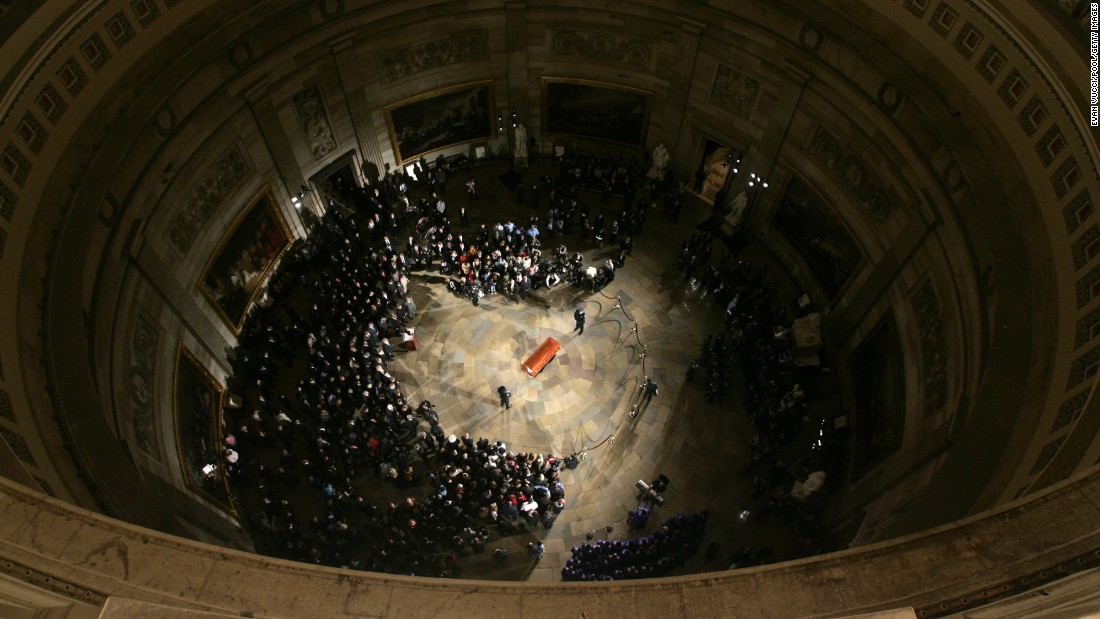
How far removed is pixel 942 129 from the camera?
13.8 meters

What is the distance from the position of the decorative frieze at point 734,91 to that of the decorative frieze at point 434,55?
7.32 m

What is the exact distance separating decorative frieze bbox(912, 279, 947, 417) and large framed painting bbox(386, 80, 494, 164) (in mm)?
14529

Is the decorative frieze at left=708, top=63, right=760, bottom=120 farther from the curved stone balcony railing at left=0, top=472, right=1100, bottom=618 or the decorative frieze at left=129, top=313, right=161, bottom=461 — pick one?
the decorative frieze at left=129, top=313, right=161, bottom=461

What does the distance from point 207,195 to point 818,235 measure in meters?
16.6

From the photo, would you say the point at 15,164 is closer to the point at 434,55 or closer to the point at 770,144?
the point at 434,55

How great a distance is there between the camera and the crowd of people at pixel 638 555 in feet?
50.4

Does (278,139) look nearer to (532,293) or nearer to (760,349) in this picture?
(532,293)

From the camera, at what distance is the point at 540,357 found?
19188mm

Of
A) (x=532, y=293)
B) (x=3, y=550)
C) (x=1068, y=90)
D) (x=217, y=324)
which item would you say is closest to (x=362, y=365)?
(x=217, y=324)

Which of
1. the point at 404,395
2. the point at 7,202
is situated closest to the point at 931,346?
the point at 404,395

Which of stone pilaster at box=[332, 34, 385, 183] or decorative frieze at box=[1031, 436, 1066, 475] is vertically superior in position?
stone pilaster at box=[332, 34, 385, 183]

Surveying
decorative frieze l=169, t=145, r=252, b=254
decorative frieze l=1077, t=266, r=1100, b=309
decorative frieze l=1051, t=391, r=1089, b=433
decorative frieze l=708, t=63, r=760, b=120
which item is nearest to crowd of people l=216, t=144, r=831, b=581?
decorative frieze l=169, t=145, r=252, b=254

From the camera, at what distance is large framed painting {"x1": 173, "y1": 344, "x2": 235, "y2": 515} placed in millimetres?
15609

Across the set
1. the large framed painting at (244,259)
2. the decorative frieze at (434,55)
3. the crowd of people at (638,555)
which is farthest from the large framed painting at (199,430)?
the decorative frieze at (434,55)
